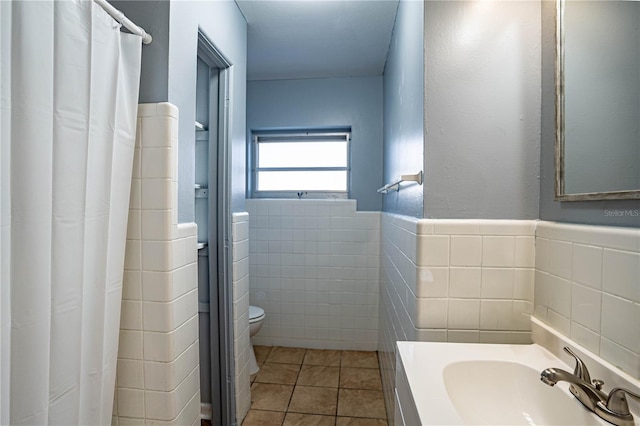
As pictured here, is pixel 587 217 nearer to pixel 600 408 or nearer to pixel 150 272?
pixel 600 408

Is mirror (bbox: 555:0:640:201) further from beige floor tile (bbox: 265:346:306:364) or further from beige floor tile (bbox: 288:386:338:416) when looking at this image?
beige floor tile (bbox: 265:346:306:364)

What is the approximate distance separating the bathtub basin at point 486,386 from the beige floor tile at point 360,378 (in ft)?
4.30

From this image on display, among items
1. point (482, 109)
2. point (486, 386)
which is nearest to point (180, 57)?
point (482, 109)

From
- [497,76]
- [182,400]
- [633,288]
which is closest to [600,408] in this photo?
[633,288]

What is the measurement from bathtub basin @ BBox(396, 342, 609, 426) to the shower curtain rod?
1.34 metres

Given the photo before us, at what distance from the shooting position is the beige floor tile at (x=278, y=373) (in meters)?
2.19

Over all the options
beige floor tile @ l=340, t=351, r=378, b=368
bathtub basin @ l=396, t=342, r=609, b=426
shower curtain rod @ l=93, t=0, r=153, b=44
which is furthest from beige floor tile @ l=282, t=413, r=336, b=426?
shower curtain rod @ l=93, t=0, r=153, b=44

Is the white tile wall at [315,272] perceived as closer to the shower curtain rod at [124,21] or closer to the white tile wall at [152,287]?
the white tile wall at [152,287]

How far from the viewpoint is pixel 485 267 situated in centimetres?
108

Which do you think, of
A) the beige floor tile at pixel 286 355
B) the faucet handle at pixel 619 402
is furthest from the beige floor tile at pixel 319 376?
the faucet handle at pixel 619 402

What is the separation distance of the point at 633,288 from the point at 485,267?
406mm

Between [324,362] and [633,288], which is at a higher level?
[633,288]

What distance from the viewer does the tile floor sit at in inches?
71.8

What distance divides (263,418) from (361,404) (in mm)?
597
